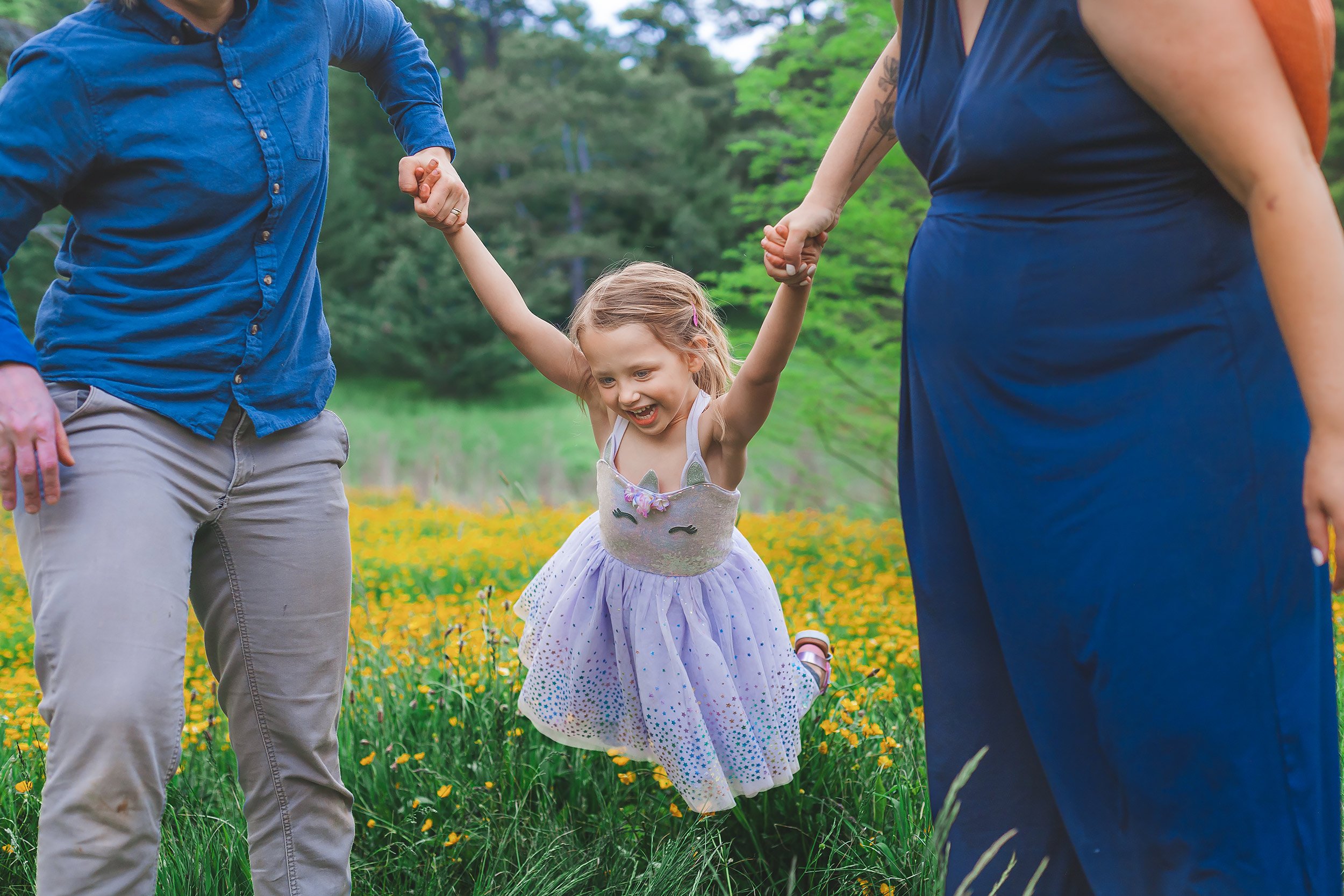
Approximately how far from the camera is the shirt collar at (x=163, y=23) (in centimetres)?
185

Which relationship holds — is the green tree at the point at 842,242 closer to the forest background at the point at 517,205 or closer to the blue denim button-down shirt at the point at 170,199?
the blue denim button-down shirt at the point at 170,199

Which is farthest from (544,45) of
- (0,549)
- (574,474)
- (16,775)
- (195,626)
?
(16,775)

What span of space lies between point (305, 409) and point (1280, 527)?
1665 millimetres

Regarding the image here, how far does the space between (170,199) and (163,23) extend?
1.00 feet

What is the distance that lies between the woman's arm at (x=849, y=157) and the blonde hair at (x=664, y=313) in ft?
1.74

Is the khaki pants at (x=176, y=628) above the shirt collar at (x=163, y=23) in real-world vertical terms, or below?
below

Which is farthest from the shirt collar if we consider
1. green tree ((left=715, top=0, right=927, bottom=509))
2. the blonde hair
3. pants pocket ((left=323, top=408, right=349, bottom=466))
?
green tree ((left=715, top=0, right=927, bottom=509))

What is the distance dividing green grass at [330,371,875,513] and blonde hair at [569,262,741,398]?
0.32 metres

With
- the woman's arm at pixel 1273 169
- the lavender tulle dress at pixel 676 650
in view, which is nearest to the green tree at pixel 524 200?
the lavender tulle dress at pixel 676 650

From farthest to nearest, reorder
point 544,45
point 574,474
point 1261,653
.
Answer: point 544,45
point 574,474
point 1261,653

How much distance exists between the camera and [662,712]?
7.64ft

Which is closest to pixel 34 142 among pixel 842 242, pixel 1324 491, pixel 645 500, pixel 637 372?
pixel 637 372

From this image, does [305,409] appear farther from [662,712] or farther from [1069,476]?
[1069,476]

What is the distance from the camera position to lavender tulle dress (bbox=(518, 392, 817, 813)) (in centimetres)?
233
